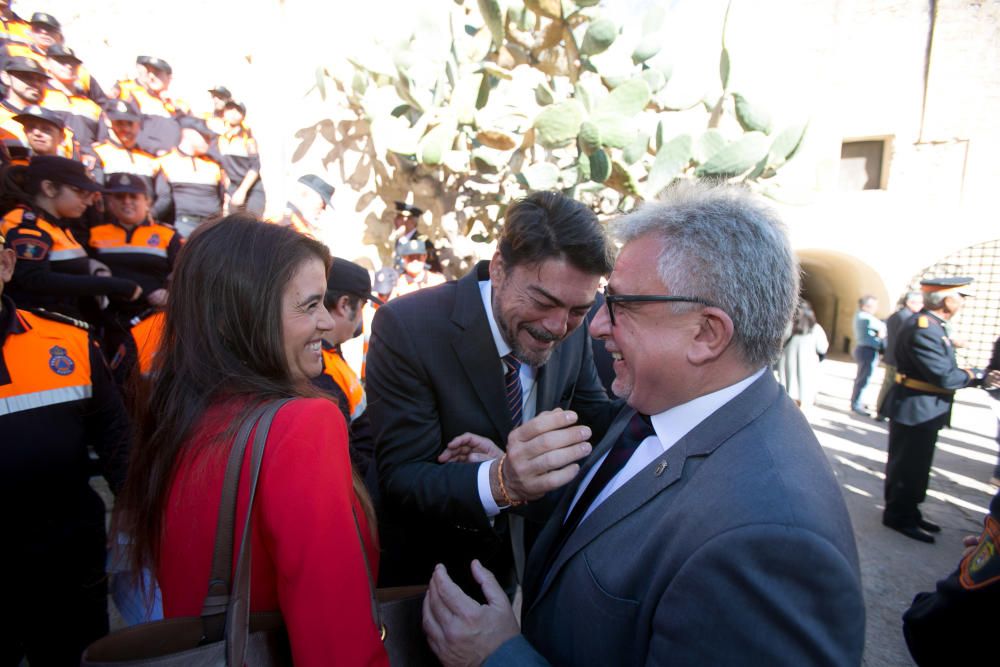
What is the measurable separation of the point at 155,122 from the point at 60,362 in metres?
4.31

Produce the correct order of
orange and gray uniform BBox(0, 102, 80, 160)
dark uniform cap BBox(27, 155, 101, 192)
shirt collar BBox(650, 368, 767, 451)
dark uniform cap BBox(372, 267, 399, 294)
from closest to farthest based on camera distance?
shirt collar BBox(650, 368, 767, 451) < dark uniform cap BBox(27, 155, 101, 192) < orange and gray uniform BBox(0, 102, 80, 160) < dark uniform cap BBox(372, 267, 399, 294)

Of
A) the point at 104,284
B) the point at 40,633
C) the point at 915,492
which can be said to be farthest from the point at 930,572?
the point at 104,284

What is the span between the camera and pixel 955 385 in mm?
3822

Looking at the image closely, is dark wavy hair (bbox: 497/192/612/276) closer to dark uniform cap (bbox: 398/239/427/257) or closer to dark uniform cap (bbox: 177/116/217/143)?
dark uniform cap (bbox: 398/239/427/257)

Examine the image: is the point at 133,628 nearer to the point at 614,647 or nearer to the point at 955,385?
Answer: the point at 614,647

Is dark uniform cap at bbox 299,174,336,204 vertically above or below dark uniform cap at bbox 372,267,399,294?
above

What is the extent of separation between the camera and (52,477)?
5.68 feet

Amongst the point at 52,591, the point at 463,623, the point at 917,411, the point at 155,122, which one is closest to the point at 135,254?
the point at 155,122

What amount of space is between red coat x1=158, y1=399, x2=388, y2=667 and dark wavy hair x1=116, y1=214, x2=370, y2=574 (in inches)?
3.0

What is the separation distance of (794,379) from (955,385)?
2.51m

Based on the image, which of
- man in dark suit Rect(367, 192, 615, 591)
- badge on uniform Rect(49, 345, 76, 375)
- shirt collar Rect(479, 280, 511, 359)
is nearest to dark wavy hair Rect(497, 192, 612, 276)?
man in dark suit Rect(367, 192, 615, 591)

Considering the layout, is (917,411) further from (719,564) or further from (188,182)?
(188,182)

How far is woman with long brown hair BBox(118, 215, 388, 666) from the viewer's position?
36.4 inches

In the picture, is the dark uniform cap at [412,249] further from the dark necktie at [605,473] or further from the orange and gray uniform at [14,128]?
the dark necktie at [605,473]
